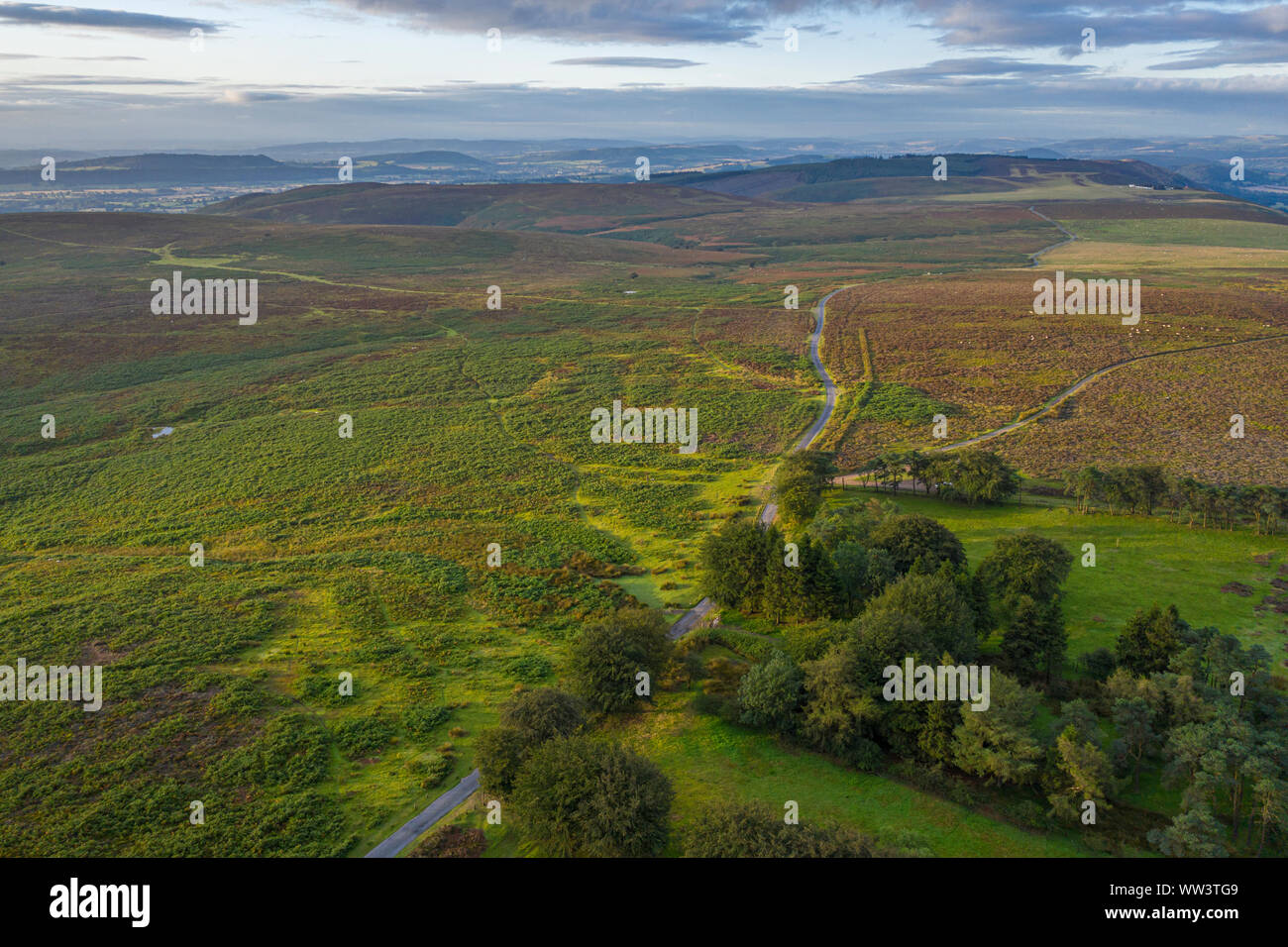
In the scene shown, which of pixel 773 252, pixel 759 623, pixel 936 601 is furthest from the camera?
pixel 773 252

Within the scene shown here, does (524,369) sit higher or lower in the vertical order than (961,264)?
lower

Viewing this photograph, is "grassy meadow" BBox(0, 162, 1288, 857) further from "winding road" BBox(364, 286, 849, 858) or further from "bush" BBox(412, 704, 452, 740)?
"winding road" BBox(364, 286, 849, 858)

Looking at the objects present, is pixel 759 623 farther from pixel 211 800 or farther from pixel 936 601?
pixel 211 800

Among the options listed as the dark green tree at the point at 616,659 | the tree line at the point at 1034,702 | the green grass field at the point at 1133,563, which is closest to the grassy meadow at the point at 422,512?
the green grass field at the point at 1133,563

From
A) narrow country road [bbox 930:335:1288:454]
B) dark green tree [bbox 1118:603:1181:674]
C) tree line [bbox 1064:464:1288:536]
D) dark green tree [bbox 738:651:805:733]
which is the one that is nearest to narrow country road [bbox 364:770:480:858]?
dark green tree [bbox 738:651:805:733]

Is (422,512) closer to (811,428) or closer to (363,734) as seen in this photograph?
(363,734)

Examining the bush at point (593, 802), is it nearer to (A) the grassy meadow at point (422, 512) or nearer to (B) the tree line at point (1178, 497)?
(A) the grassy meadow at point (422, 512)

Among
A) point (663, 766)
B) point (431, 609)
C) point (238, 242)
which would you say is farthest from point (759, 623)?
point (238, 242)
